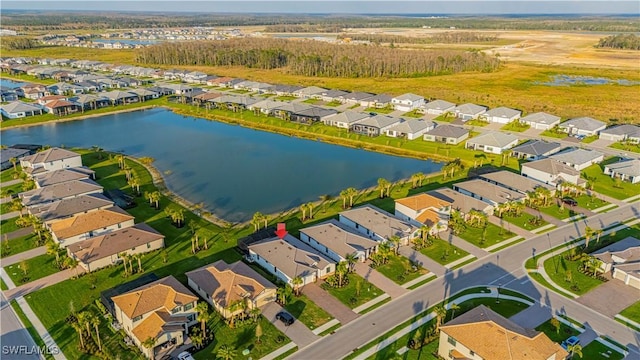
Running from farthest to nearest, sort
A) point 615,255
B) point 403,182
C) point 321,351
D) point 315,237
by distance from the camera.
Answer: point 403,182 < point 315,237 < point 615,255 < point 321,351

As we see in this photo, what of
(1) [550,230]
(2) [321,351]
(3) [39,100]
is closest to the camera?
(2) [321,351]

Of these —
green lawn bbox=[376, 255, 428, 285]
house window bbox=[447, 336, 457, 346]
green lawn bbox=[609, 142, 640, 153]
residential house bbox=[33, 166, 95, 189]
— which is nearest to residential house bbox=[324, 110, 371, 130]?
green lawn bbox=[609, 142, 640, 153]

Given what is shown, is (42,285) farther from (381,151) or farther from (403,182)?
(381,151)

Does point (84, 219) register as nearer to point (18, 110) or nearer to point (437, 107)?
point (18, 110)

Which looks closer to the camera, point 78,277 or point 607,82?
point 78,277

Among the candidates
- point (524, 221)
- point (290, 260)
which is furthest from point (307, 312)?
point (524, 221)

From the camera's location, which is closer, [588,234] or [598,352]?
[598,352]

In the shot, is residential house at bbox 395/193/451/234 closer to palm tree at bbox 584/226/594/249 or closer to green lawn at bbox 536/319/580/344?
palm tree at bbox 584/226/594/249

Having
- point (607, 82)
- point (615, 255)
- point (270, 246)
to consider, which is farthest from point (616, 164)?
point (607, 82)
